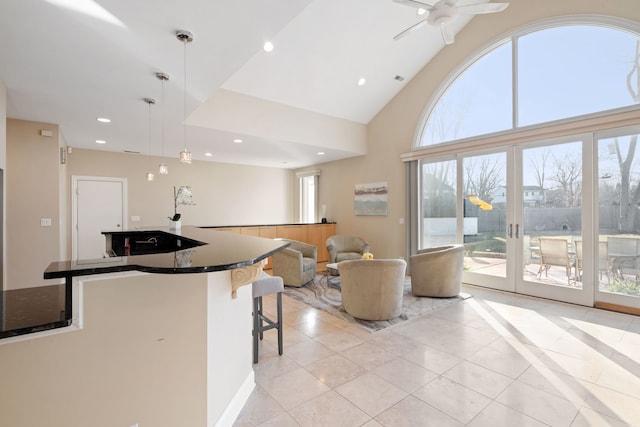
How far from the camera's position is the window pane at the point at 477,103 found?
4781 millimetres

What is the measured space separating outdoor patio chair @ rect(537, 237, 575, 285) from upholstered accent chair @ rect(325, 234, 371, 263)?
2.86 m

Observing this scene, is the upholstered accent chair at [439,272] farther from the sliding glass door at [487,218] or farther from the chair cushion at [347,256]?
the chair cushion at [347,256]

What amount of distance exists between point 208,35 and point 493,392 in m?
3.46

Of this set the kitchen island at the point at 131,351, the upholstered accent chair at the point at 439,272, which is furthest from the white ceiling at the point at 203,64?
the upholstered accent chair at the point at 439,272

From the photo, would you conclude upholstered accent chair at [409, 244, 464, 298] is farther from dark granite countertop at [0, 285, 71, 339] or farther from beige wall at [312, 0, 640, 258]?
dark granite countertop at [0, 285, 71, 339]

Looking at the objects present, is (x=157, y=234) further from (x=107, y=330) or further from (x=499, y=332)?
(x=499, y=332)

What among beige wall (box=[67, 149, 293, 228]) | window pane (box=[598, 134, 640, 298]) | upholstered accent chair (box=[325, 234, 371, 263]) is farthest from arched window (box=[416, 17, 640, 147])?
beige wall (box=[67, 149, 293, 228])

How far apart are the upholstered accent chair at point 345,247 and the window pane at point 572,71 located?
3.48 m

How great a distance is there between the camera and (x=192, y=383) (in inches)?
62.2

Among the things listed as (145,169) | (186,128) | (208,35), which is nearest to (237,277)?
(208,35)

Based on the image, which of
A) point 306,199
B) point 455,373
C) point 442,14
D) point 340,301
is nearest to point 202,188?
point 306,199

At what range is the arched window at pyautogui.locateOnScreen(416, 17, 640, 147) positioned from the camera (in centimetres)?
380

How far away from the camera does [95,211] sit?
242 inches

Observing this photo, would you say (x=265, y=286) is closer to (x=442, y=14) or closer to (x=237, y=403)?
(x=237, y=403)
